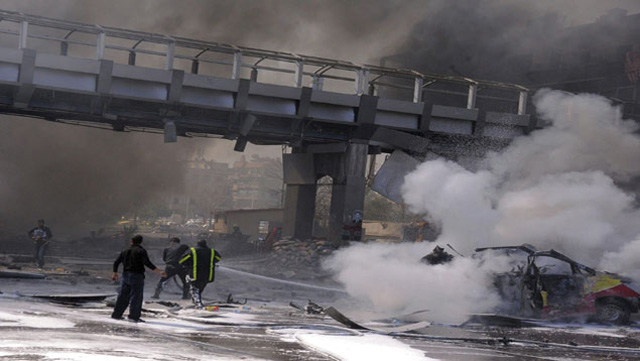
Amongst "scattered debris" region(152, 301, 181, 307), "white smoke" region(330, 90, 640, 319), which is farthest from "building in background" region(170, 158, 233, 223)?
"scattered debris" region(152, 301, 181, 307)

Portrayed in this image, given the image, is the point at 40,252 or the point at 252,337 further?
the point at 40,252

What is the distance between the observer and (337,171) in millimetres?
33000

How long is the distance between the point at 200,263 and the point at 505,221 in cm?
858

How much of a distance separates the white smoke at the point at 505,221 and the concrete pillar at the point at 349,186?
21.4ft

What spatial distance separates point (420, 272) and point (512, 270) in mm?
1927

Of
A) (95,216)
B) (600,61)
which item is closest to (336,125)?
(600,61)

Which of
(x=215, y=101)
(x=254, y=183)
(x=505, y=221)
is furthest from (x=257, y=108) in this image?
(x=254, y=183)

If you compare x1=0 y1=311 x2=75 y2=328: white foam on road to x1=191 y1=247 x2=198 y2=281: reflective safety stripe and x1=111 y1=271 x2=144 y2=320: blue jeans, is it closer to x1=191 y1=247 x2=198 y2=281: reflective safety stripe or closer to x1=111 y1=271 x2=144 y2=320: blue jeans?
x1=111 y1=271 x2=144 y2=320: blue jeans

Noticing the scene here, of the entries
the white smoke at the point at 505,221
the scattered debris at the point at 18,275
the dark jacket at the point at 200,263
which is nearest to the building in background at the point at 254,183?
the white smoke at the point at 505,221

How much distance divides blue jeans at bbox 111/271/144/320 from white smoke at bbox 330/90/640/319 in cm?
565

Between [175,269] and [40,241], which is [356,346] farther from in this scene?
[40,241]

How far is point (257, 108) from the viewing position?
1175 inches

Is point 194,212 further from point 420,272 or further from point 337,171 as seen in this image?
point 420,272

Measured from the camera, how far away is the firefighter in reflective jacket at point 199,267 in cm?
1631
